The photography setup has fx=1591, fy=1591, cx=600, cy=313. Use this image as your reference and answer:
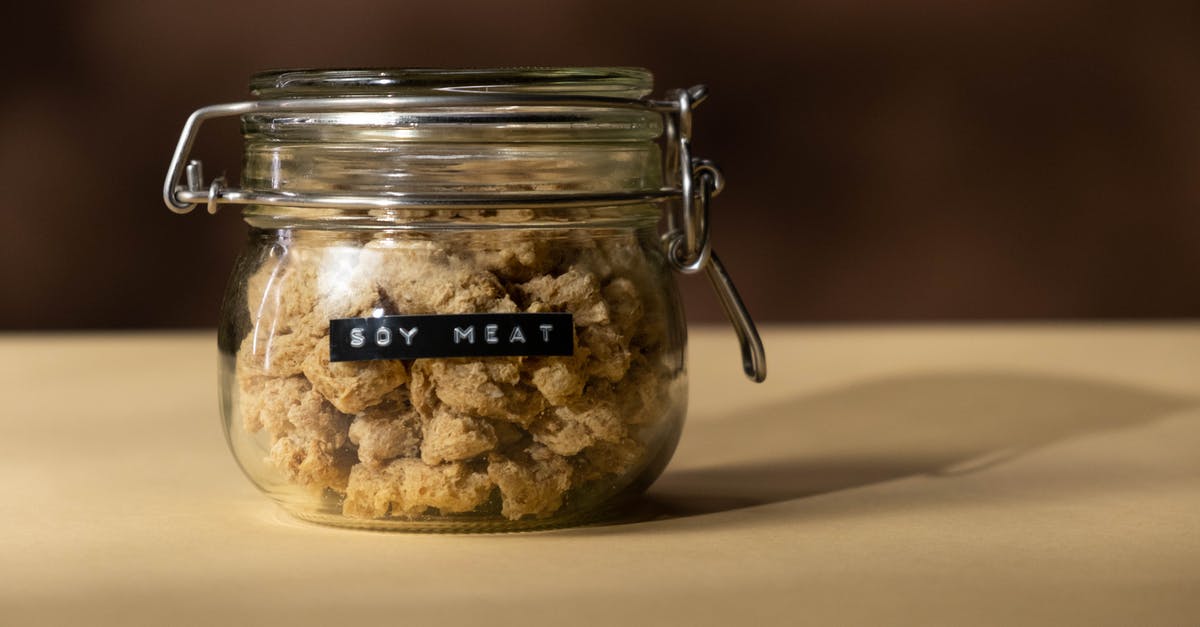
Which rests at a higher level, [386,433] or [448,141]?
[448,141]

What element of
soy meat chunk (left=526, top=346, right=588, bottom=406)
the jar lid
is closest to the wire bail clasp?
the jar lid

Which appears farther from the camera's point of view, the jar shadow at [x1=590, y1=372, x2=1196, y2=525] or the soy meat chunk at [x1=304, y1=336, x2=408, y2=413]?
the jar shadow at [x1=590, y1=372, x2=1196, y2=525]

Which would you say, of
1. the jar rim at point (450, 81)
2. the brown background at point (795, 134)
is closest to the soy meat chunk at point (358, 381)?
the jar rim at point (450, 81)

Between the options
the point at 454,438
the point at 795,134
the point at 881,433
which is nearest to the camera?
the point at 454,438

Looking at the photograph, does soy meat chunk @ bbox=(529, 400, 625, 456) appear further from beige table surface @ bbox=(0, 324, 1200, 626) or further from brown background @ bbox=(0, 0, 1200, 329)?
brown background @ bbox=(0, 0, 1200, 329)

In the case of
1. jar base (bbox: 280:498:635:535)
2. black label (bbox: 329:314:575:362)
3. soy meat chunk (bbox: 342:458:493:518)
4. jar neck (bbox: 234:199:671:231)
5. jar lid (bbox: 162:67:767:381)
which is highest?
jar lid (bbox: 162:67:767:381)

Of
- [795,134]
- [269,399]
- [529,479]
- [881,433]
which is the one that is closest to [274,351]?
[269,399]

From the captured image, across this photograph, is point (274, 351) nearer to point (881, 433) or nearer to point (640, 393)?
point (640, 393)
